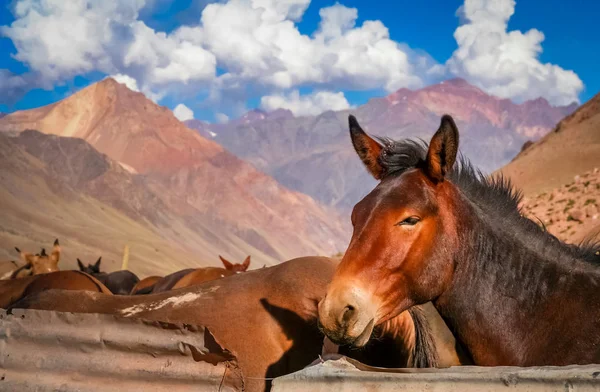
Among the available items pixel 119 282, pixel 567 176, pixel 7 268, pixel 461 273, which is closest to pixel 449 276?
pixel 461 273

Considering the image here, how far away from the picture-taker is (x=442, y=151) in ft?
10.7

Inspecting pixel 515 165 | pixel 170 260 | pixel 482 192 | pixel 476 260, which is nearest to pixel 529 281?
pixel 476 260

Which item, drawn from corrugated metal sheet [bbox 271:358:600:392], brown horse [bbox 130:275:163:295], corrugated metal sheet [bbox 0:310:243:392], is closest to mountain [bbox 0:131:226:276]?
brown horse [bbox 130:275:163:295]

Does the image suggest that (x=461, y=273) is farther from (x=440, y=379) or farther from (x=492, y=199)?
(x=440, y=379)

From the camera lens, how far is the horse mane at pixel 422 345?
3.47 meters

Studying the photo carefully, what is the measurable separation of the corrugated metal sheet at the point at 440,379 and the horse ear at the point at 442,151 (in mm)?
1207

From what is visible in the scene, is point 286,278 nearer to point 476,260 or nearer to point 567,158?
point 476,260

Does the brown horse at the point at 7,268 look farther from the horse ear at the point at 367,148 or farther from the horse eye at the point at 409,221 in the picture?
the horse eye at the point at 409,221

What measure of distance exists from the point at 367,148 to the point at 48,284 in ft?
16.0

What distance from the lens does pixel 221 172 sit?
388 feet

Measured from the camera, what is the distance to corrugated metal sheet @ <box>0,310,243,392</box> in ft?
11.9

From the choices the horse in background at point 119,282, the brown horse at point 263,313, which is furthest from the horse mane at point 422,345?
the horse in background at point 119,282

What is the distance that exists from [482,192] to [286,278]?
1.58m

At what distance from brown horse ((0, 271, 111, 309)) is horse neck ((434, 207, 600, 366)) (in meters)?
4.63
